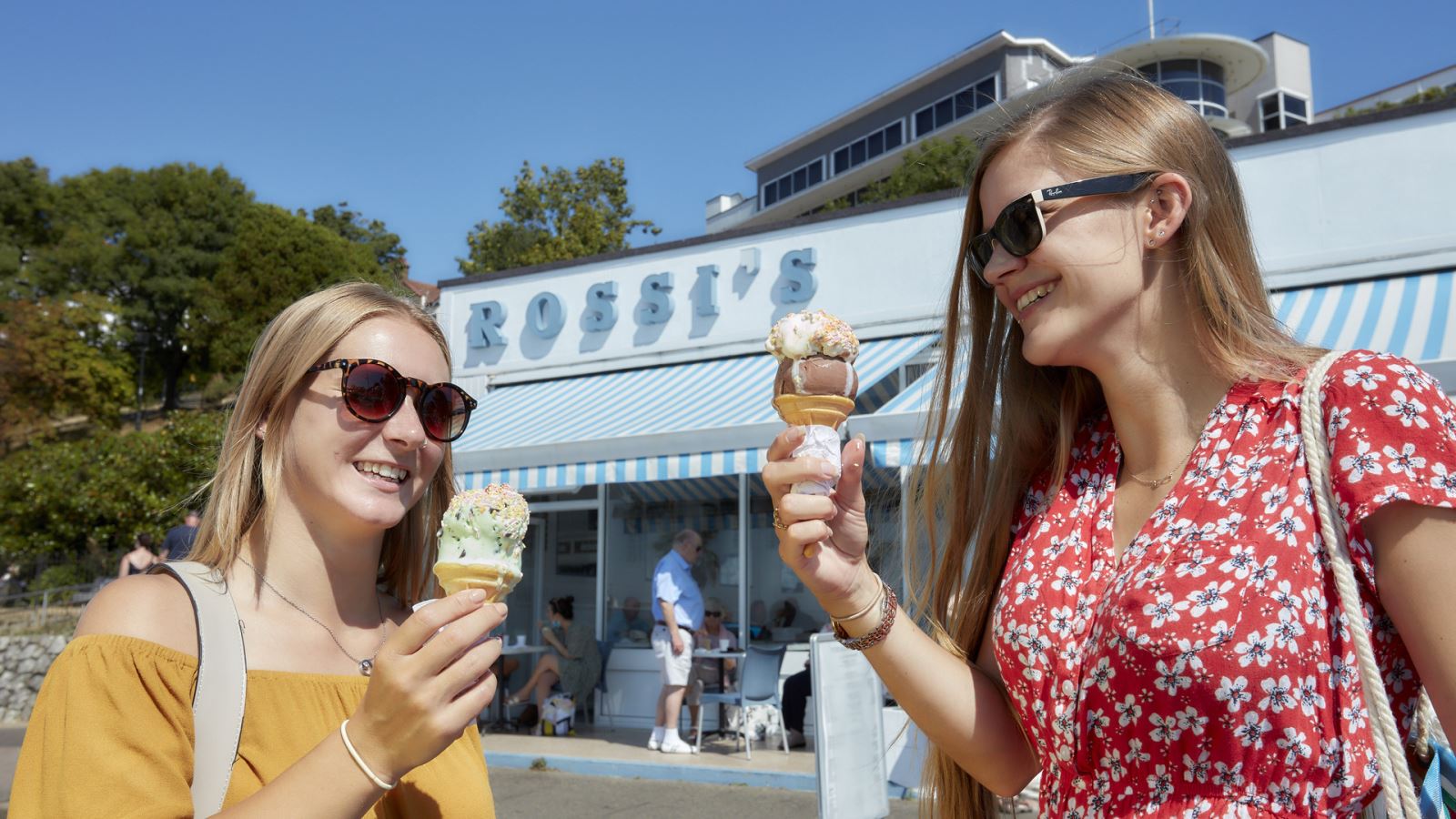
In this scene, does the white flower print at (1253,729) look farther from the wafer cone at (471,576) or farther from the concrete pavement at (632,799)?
the concrete pavement at (632,799)

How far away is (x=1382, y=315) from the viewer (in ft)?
28.0

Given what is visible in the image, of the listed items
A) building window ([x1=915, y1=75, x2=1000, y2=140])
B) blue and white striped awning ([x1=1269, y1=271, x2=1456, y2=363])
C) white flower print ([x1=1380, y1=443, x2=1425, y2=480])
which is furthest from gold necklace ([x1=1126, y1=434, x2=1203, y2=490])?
building window ([x1=915, y1=75, x2=1000, y2=140])

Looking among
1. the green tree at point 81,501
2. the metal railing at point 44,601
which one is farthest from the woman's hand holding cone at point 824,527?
the green tree at point 81,501

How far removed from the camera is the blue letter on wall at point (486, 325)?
1373 cm

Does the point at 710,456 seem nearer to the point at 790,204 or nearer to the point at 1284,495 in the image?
the point at 1284,495

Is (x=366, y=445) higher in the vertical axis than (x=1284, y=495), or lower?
higher

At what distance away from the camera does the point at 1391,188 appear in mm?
9477

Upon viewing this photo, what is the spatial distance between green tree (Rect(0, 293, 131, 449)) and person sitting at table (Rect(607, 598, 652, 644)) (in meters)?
29.4

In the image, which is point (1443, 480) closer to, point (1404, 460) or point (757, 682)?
point (1404, 460)

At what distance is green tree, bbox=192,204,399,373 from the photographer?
37.8 m

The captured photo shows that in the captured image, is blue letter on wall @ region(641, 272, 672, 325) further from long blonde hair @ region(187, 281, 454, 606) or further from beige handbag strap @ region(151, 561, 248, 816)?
beige handbag strap @ region(151, 561, 248, 816)

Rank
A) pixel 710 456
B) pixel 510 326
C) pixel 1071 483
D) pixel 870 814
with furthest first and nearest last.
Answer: pixel 510 326 < pixel 710 456 < pixel 870 814 < pixel 1071 483

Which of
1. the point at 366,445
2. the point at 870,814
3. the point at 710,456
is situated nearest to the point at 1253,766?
the point at 366,445

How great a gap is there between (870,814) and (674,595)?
4.06 metres
